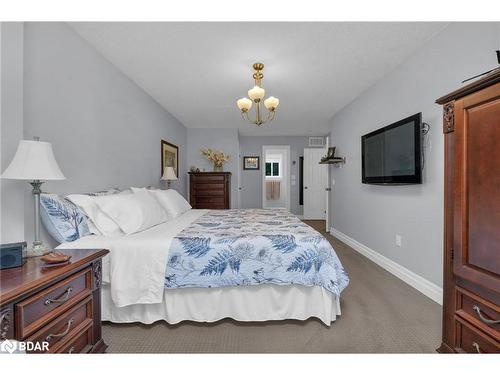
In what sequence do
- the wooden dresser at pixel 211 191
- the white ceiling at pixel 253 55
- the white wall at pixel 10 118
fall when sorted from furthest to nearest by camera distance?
1. the wooden dresser at pixel 211 191
2. the white ceiling at pixel 253 55
3. the white wall at pixel 10 118

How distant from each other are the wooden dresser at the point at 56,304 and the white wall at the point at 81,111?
0.77 metres

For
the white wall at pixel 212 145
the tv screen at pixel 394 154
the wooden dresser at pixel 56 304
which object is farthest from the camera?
the white wall at pixel 212 145

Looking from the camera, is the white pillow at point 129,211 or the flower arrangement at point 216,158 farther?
the flower arrangement at point 216,158

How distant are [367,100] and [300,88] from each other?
38.7 inches

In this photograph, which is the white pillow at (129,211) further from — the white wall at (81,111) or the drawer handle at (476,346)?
the drawer handle at (476,346)

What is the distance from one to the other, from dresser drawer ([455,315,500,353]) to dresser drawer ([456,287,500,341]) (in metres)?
Answer: 0.02

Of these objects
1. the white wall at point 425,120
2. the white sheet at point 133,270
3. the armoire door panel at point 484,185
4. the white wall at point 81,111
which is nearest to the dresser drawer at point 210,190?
the white wall at point 81,111

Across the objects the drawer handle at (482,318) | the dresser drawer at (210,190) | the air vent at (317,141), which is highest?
the air vent at (317,141)

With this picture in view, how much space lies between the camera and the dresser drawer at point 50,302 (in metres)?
0.99

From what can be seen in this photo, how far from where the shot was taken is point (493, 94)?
3.39 feet

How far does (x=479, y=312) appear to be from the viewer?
44.6 inches

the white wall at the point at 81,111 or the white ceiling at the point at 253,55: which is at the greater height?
the white ceiling at the point at 253,55

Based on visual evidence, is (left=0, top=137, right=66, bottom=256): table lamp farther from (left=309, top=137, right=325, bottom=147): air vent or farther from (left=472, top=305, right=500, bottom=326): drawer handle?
(left=309, top=137, right=325, bottom=147): air vent
